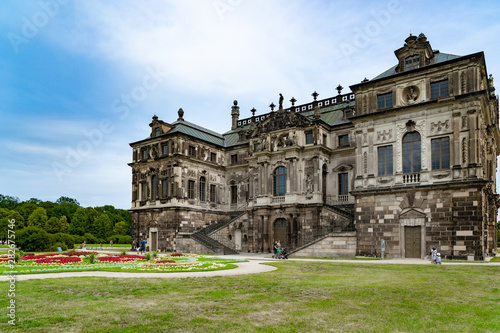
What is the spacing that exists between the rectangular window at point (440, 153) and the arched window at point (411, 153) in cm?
126

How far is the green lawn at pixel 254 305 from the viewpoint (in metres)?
9.09

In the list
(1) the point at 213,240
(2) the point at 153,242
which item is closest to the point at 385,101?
(1) the point at 213,240

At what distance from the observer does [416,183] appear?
34469 mm

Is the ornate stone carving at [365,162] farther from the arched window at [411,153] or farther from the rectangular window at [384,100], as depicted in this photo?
the rectangular window at [384,100]

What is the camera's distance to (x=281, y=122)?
160 ft

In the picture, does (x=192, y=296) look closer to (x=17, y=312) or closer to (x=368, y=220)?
(x=17, y=312)

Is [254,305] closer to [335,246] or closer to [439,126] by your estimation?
[335,246]

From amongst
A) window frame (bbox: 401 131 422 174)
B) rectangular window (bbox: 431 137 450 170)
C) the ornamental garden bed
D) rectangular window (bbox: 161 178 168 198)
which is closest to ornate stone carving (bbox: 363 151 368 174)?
window frame (bbox: 401 131 422 174)

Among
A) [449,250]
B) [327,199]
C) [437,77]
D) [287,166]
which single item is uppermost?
[437,77]

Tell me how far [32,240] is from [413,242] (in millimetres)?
40134

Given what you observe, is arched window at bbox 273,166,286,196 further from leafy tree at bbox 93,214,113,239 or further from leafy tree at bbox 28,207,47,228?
leafy tree at bbox 28,207,47,228

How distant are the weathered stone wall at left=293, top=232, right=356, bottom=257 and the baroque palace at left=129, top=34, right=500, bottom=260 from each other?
0.31ft

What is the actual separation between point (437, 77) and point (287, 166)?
19291 mm

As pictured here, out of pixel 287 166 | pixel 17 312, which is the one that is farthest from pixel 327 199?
pixel 17 312
